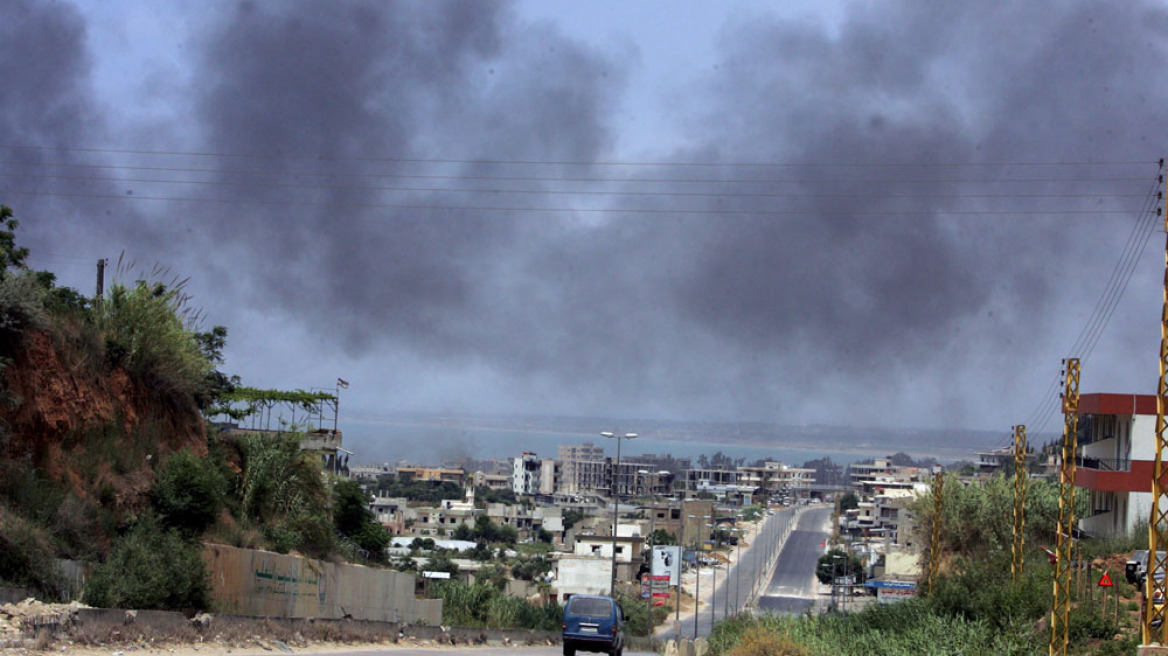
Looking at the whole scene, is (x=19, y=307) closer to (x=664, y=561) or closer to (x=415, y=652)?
(x=415, y=652)

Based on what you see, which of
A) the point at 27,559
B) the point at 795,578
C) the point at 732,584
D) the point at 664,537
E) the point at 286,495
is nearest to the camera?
the point at 27,559

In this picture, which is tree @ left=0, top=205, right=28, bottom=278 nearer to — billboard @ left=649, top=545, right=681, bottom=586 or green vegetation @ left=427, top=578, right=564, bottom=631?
green vegetation @ left=427, top=578, right=564, bottom=631

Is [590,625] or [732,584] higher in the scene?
[590,625]

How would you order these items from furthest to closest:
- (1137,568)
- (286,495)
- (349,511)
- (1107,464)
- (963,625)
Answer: (1107,464)
(349,511)
(1137,568)
(286,495)
(963,625)

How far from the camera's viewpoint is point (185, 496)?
25.5 m

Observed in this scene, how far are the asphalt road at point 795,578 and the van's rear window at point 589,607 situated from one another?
53443mm

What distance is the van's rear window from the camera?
28766 mm

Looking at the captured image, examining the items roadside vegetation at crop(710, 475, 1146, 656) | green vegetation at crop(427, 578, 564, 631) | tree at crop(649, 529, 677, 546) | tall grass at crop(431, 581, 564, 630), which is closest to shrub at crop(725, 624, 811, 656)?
roadside vegetation at crop(710, 475, 1146, 656)

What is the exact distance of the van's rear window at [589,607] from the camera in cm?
2877

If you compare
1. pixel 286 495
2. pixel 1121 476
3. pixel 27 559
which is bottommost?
pixel 27 559

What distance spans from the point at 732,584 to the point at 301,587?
104907 millimetres

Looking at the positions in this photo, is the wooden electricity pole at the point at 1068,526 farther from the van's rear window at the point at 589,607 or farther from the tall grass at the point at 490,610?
the tall grass at the point at 490,610

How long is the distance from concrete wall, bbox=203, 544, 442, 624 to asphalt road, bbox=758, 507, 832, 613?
160ft

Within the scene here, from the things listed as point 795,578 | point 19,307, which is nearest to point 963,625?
point 19,307
